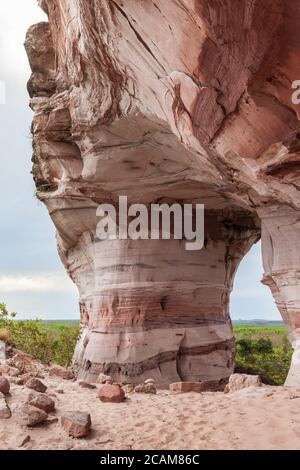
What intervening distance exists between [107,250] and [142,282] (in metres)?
1.48

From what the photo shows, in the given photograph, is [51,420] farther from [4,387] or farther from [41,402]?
[4,387]

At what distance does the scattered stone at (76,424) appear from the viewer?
17.6 feet

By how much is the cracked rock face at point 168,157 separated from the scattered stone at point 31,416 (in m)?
4.44

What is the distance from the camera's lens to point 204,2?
4691 mm

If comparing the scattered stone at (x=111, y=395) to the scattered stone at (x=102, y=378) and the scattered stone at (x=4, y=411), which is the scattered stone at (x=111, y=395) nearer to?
the scattered stone at (x=4, y=411)

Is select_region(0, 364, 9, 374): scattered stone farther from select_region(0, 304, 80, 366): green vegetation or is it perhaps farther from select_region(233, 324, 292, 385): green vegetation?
select_region(233, 324, 292, 385): green vegetation

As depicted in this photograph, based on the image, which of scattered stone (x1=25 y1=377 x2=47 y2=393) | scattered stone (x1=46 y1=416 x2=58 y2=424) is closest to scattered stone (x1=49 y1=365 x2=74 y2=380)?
scattered stone (x1=25 y1=377 x2=47 y2=393)

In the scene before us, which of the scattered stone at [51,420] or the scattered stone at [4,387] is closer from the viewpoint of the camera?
the scattered stone at [51,420]

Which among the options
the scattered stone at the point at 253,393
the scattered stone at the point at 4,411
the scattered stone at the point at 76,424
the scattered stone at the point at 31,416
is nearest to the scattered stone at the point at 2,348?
the scattered stone at the point at 4,411

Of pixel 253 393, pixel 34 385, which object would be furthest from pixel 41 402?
pixel 253 393

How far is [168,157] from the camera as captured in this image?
1046 cm

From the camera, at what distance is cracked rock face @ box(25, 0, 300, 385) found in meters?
5.42

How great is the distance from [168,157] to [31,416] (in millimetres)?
6690

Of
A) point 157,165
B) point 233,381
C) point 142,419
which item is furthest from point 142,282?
point 142,419
